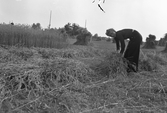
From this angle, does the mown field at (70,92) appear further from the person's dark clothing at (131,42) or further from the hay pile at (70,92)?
the person's dark clothing at (131,42)

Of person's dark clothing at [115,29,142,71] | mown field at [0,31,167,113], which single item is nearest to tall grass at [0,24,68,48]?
mown field at [0,31,167,113]

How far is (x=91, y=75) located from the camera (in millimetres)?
3043

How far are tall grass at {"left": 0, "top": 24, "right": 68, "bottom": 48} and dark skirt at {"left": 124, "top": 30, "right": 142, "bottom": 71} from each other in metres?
3.63

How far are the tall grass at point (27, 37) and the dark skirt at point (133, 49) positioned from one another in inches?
143

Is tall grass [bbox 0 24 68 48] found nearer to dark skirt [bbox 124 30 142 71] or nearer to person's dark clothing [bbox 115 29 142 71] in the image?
person's dark clothing [bbox 115 29 142 71]

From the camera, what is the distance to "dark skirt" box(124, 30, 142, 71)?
3.50m

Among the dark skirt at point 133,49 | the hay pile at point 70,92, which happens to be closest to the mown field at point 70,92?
the hay pile at point 70,92

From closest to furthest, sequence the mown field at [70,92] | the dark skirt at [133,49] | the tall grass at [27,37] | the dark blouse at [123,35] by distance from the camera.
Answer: the mown field at [70,92] → the dark blouse at [123,35] → the dark skirt at [133,49] → the tall grass at [27,37]

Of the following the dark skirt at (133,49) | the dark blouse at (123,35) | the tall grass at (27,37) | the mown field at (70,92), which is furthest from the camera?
the tall grass at (27,37)

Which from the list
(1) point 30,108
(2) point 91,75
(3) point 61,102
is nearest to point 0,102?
(1) point 30,108

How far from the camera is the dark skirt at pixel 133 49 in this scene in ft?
11.5

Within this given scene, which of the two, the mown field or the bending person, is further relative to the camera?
the bending person

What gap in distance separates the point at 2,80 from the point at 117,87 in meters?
1.80

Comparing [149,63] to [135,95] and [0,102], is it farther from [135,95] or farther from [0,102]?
[0,102]
